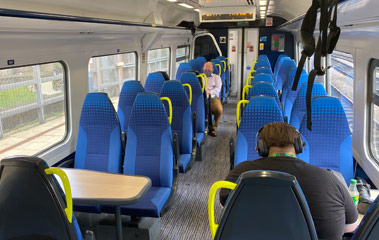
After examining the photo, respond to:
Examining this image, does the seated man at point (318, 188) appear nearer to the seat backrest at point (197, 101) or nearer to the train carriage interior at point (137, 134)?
the train carriage interior at point (137, 134)

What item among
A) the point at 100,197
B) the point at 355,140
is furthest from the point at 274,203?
the point at 355,140

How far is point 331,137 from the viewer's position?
3314 millimetres

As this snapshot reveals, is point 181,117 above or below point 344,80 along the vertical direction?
below

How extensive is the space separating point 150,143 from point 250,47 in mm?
9643

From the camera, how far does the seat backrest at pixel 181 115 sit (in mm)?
4652

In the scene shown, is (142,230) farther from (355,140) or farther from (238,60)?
(238,60)

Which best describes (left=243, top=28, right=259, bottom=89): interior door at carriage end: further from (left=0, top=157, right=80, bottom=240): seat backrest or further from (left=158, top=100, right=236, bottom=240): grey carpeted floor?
(left=0, top=157, right=80, bottom=240): seat backrest

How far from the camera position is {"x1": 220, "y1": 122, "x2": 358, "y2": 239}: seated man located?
1.75m

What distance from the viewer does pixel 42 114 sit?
4.08 metres

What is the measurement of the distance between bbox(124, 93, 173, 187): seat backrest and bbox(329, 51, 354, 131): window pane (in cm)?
237

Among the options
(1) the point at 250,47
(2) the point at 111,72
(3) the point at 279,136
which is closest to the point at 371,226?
(3) the point at 279,136

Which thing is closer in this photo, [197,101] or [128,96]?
[128,96]

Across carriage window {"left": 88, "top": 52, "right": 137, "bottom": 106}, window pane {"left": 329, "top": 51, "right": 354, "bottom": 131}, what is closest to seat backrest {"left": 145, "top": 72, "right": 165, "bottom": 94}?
carriage window {"left": 88, "top": 52, "right": 137, "bottom": 106}

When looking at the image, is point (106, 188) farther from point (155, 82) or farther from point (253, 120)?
point (155, 82)
